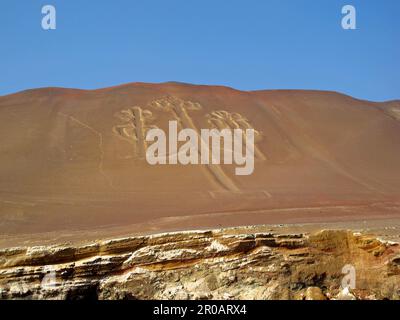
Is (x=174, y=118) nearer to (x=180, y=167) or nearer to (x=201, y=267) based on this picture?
(x=180, y=167)

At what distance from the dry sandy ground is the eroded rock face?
7774 mm

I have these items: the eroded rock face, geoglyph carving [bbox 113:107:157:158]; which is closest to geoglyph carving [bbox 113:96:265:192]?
geoglyph carving [bbox 113:107:157:158]

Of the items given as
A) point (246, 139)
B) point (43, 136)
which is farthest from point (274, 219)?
point (43, 136)

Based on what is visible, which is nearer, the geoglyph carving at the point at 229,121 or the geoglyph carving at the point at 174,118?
the geoglyph carving at the point at 174,118

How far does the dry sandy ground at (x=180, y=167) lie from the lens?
21.1 metres

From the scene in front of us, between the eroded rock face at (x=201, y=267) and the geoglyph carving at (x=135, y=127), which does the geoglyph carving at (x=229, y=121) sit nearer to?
the geoglyph carving at (x=135, y=127)

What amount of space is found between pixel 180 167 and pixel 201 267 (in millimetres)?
22087

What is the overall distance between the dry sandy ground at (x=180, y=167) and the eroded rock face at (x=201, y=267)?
777 cm

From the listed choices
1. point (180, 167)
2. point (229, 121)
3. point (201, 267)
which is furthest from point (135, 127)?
point (201, 267)

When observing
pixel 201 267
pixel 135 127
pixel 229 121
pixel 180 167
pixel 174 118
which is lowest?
pixel 201 267

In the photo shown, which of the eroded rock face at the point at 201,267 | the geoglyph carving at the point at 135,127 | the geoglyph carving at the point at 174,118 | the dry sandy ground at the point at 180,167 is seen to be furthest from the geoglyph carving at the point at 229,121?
the eroded rock face at the point at 201,267

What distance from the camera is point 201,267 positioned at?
7.61 meters
